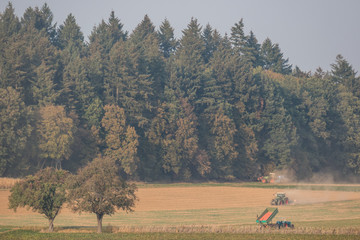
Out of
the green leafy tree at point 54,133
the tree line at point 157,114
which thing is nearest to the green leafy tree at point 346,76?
the tree line at point 157,114

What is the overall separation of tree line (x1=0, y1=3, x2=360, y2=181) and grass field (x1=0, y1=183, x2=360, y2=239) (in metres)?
15.6

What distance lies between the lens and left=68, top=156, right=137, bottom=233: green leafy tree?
50594 mm

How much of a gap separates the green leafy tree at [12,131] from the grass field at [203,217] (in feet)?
53.7

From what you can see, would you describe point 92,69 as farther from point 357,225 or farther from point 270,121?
point 357,225

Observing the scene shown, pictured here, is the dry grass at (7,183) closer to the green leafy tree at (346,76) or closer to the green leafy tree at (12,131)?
the green leafy tree at (12,131)

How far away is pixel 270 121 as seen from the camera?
5709 inches

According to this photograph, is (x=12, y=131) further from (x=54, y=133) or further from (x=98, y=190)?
(x=98, y=190)

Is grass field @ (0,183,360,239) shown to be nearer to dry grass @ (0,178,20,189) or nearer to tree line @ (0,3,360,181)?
dry grass @ (0,178,20,189)

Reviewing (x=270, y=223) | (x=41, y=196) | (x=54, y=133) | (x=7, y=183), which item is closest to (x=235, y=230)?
(x=270, y=223)

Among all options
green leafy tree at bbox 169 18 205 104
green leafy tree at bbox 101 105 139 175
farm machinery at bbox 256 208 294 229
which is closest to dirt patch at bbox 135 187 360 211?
green leafy tree at bbox 101 105 139 175

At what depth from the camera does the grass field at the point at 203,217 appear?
49656 millimetres

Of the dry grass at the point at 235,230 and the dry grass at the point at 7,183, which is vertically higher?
the dry grass at the point at 7,183

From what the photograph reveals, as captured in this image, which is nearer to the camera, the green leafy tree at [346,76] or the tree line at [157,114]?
the tree line at [157,114]

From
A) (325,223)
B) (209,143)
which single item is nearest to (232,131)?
(209,143)
